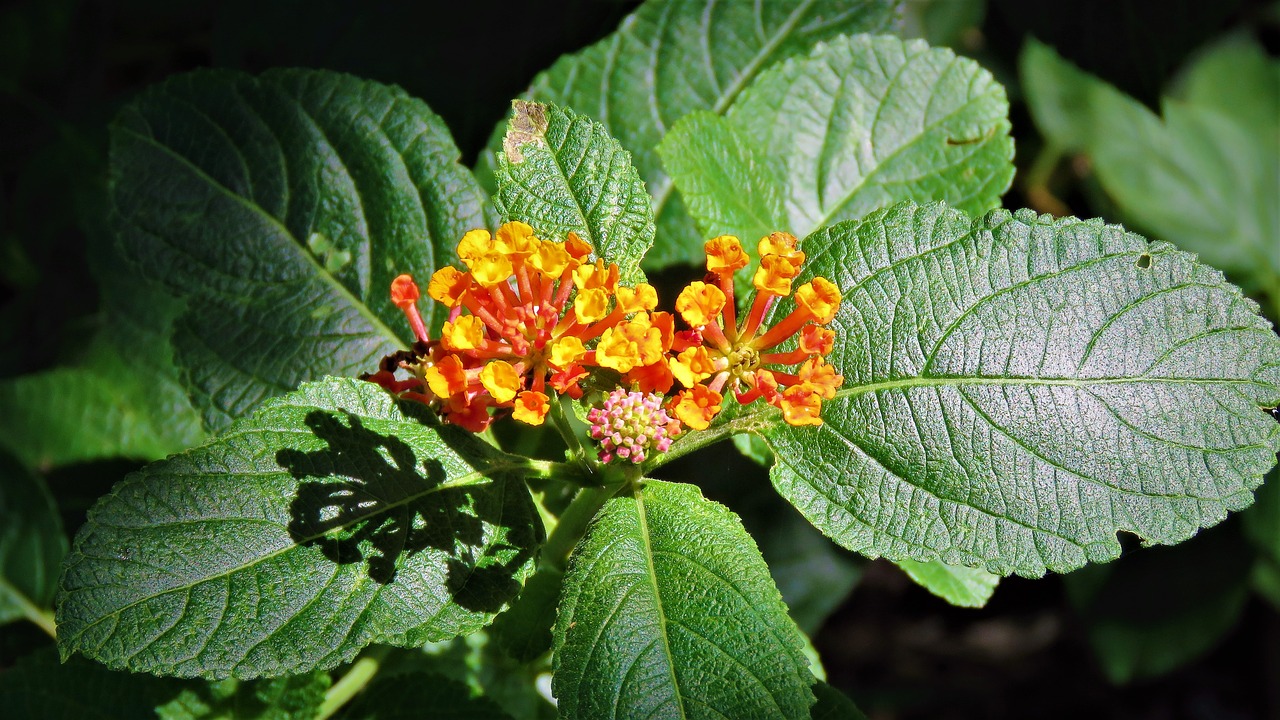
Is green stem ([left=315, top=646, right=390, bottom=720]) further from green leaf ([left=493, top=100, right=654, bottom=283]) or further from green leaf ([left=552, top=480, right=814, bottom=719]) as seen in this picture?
green leaf ([left=493, top=100, right=654, bottom=283])

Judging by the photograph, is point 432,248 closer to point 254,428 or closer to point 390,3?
point 254,428

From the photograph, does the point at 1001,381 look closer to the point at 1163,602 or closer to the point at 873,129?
the point at 873,129

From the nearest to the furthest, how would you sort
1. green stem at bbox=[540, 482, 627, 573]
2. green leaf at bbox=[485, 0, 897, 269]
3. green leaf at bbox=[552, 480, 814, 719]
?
green leaf at bbox=[552, 480, 814, 719] → green stem at bbox=[540, 482, 627, 573] → green leaf at bbox=[485, 0, 897, 269]

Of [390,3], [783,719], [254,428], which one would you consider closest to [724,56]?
[390,3]

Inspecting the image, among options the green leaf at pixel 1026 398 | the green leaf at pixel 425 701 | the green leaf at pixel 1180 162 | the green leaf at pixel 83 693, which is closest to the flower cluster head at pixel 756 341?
A: the green leaf at pixel 1026 398

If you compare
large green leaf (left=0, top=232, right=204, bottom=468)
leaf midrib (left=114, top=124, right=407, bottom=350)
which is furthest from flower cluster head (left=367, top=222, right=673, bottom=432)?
large green leaf (left=0, top=232, right=204, bottom=468)

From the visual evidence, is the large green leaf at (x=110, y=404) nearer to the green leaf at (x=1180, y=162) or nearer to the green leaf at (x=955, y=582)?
the green leaf at (x=955, y=582)

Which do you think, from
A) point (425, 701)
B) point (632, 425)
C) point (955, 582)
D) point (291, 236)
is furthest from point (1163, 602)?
point (291, 236)
